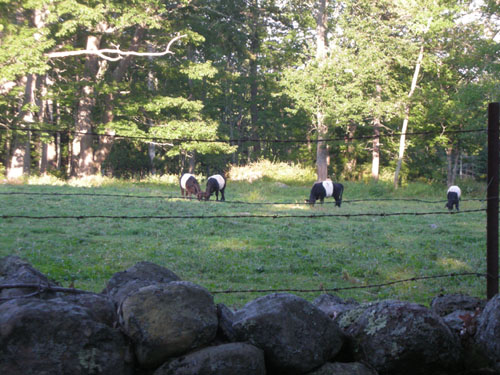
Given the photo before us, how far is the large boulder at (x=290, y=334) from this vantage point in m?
3.42

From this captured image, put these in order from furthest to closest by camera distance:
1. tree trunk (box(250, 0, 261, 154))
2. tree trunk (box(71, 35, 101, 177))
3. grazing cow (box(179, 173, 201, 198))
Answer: tree trunk (box(250, 0, 261, 154)) → tree trunk (box(71, 35, 101, 177)) → grazing cow (box(179, 173, 201, 198))

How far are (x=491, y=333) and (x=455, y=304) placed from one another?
0.89 metres

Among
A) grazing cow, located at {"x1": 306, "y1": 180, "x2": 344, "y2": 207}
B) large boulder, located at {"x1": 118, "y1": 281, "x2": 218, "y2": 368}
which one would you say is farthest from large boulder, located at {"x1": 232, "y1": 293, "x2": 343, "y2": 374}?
grazing cow, located at {"x1": 306, "y1": 180, "x2": 344, "y2": 207}

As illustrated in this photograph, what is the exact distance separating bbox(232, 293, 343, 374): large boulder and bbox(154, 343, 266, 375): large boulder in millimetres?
150

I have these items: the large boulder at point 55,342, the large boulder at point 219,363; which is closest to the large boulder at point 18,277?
the large boulder at point 55,342

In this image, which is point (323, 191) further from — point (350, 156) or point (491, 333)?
point (491, 333)

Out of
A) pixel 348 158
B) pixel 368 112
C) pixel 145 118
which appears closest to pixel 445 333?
pixel 368 112

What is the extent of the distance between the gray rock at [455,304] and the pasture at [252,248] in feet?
6.49

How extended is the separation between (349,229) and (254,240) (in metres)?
3.38

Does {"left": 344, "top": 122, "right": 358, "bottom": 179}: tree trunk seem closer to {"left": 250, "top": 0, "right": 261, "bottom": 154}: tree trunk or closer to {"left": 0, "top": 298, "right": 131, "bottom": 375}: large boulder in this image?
{"left": 250, "top": 0, "right": 261, "bottom": 154}: tree trunk

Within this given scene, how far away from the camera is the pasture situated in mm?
7637

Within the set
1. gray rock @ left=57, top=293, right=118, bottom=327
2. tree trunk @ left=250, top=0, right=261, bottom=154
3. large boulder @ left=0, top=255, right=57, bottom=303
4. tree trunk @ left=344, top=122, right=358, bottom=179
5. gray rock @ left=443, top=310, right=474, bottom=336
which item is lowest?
gray rock @ left=443, top=310, right=474, bottom=336

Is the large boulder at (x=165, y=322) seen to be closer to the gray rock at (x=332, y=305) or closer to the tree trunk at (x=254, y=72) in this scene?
the gray rock at (x=332, y=305)

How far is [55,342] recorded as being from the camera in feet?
9.84
